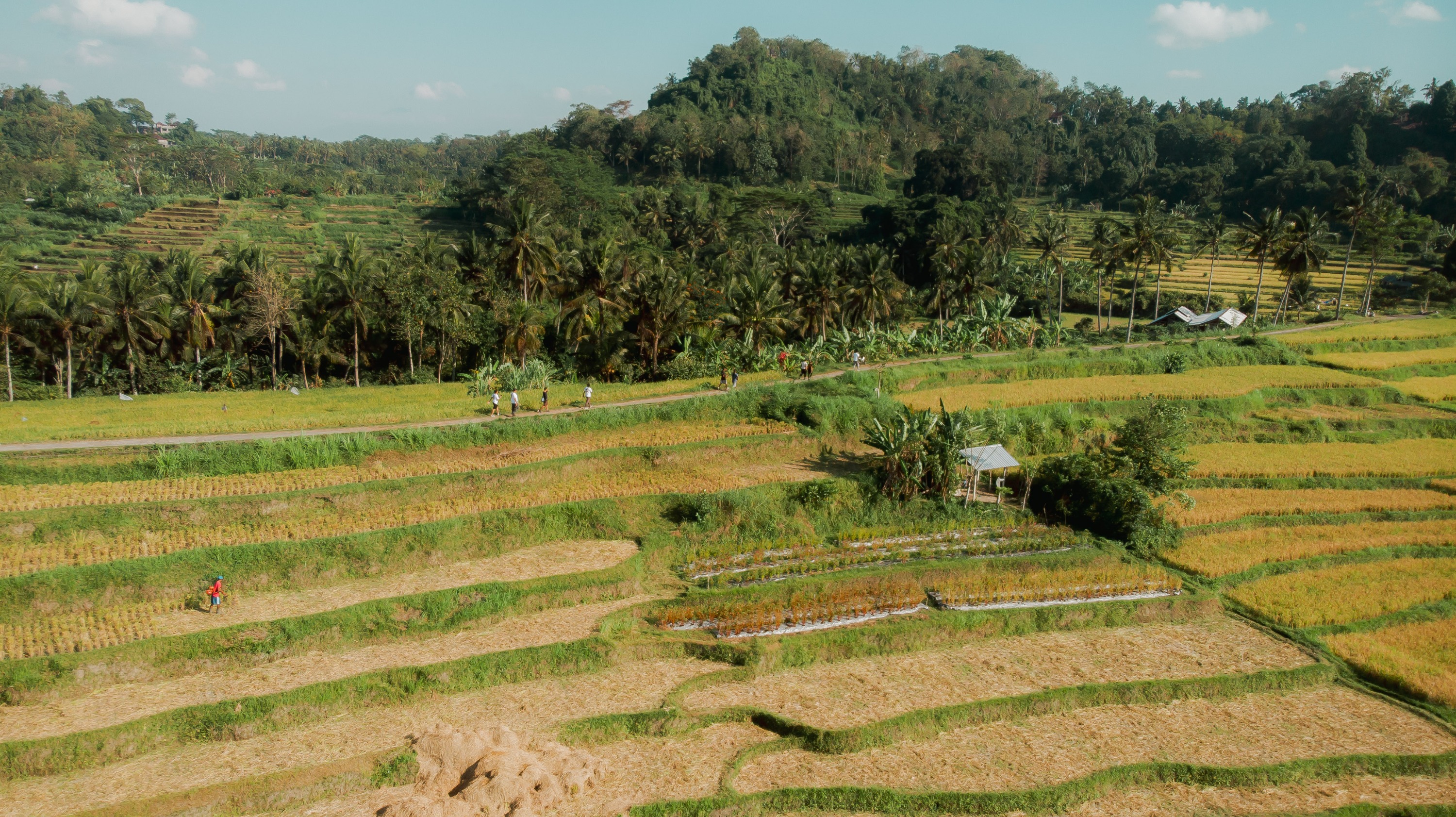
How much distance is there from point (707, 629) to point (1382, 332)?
2029 inches

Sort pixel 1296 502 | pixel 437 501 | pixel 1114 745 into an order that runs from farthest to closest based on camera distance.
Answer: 1. pixel 1296 502
2. pixel 437 501
3. pixel 1114 745

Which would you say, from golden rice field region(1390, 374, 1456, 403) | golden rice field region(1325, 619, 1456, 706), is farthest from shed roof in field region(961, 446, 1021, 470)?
golden rice field region(1390, 374, 1456, 403)

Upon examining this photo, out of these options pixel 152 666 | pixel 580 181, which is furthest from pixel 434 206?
pixel 152 666

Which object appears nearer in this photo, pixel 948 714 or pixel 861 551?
pixel 948 714

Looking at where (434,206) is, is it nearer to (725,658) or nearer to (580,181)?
(580,181)

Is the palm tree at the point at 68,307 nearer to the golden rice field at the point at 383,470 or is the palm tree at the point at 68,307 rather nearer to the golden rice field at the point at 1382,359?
the golden rice field at the point at 383,470

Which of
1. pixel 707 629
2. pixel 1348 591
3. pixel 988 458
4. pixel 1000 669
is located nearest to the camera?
pixel 1000 669

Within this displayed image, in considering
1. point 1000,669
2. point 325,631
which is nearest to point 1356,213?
point 1000,669

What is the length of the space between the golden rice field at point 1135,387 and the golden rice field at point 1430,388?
134 centimetres

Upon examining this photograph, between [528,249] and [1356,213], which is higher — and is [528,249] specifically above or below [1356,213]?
below

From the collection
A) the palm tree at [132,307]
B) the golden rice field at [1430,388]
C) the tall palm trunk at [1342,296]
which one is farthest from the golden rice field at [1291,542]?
the palm tree at [132,307]

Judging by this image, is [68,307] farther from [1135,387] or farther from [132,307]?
[1135,387]

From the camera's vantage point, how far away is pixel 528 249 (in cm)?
4516

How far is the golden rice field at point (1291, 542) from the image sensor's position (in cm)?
2412
